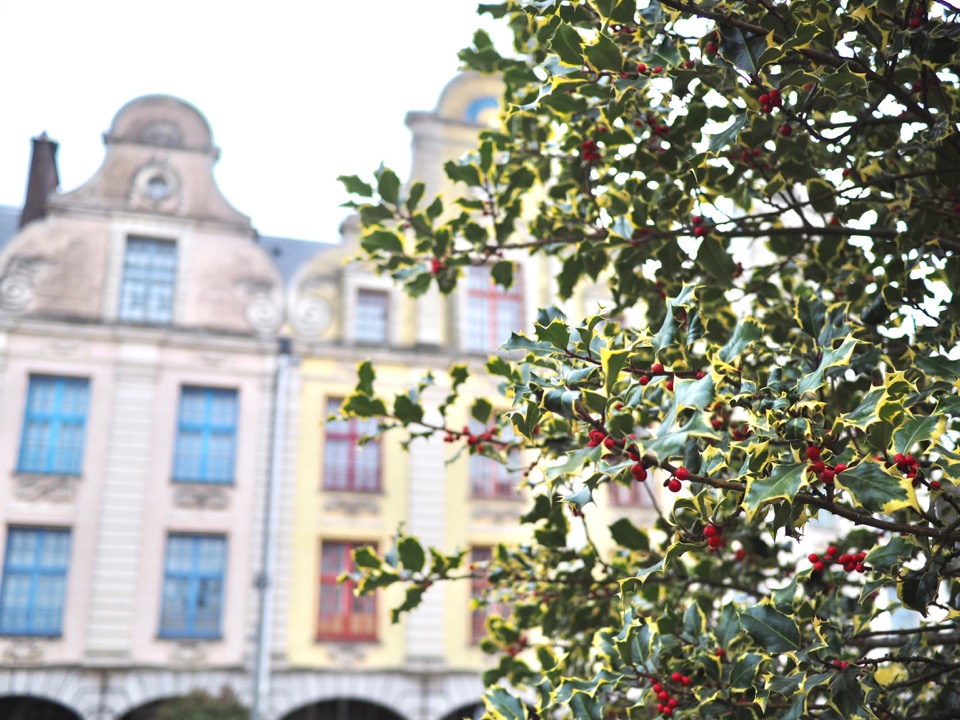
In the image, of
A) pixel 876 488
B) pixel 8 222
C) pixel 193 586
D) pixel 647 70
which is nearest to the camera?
pixel 876 488

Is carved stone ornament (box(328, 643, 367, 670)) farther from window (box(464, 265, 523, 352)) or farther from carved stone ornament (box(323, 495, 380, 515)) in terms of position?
window (box(464, 265, 523, 352))

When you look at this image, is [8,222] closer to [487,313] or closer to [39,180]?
[39,180]

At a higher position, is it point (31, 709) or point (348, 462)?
point (348, 462)

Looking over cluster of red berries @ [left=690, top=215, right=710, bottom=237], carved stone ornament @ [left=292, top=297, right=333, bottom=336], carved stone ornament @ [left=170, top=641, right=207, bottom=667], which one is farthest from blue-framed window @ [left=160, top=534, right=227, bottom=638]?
cluster of red berries @ [left=690, top=215, right=710, bottom=237]

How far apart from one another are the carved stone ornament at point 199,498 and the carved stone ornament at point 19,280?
173 inches

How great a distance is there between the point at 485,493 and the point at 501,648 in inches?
570

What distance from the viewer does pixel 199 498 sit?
18453mm

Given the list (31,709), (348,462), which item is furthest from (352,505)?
(31,709)

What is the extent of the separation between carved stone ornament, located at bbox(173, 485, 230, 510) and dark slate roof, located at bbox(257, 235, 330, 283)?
4874mm

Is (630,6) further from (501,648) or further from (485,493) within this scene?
(485,493)

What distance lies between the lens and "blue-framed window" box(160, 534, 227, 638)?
17875mm

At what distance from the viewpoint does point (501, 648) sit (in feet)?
18.8

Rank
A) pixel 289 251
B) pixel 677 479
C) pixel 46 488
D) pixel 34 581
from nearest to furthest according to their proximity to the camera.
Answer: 1. pixel 677 479
2. pixel 34 581
3. pixel 46 488
4. pixel 289 251

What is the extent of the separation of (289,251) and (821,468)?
67.7ft
